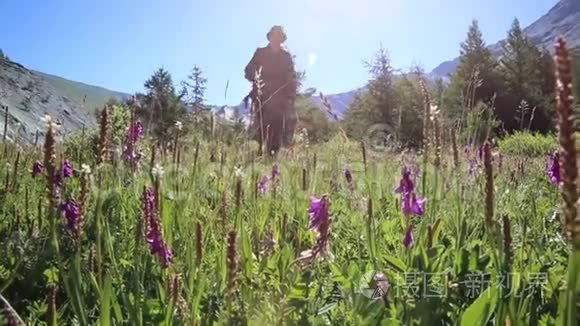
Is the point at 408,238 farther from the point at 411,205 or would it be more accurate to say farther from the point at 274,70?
the point at 274,70

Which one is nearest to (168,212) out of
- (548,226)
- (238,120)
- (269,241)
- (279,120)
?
(269,241)

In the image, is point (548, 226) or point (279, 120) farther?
point (279, 120)

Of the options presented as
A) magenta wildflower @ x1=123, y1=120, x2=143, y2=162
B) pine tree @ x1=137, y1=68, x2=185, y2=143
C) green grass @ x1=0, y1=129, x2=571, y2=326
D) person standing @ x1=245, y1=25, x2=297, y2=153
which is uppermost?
person standing @ x1=245, y1=25, x2=297, y2=153

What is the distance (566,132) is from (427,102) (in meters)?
1.36

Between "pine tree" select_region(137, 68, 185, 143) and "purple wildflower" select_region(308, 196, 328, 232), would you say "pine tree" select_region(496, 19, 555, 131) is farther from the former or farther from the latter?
"purple wildflower" select_region(308, 196, 328, 232)

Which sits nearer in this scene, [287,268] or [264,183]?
[287,268]

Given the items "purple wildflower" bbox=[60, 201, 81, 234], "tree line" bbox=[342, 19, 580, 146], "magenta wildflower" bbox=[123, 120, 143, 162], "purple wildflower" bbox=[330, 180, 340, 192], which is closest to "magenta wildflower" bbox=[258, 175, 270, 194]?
"purple wildflower" bbox=[330, 180, 340, 192]

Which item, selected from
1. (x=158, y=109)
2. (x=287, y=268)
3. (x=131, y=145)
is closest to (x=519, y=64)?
(x=158, y=109)

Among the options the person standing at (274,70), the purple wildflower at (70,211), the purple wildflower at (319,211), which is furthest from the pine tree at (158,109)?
the person standing at (274,70)

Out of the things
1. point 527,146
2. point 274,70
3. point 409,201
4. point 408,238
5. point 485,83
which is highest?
point 485,83

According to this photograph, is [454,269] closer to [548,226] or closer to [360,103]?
[548,226]

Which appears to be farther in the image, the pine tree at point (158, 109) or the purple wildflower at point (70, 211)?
the pine tree at point (158, 109)

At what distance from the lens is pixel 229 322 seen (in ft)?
3.68

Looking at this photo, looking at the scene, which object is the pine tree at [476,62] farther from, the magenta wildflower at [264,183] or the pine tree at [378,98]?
the magenta wildflower at [264,183]
